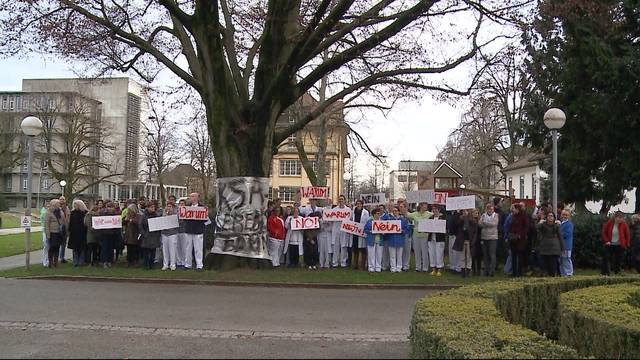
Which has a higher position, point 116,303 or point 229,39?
point 229,39

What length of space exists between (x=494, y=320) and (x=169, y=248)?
12129mm

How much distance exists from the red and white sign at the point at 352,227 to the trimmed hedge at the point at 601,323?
8045 mm

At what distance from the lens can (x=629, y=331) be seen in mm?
7324

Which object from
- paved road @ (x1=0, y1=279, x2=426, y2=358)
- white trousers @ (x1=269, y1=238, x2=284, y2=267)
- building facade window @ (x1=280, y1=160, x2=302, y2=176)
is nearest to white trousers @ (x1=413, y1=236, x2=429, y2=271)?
paved road @ (x1=0, y1=279, x2=426, y2=358)

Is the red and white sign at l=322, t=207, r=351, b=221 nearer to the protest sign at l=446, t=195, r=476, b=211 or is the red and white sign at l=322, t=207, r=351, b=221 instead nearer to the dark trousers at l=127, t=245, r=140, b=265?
the protest sign at l=446, t=195, r=476, b=211

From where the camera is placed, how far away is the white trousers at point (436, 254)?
16.8 m

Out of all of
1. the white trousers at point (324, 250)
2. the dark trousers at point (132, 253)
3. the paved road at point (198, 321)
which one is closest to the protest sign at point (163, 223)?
the dark trousers at point (132, 253)

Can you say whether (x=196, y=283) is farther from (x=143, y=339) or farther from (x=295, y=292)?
(x=143, y=339)

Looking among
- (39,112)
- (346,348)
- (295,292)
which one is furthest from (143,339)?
(39,112)

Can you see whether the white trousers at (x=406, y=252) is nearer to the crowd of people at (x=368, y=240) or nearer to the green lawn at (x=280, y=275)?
the crowd of people at (x=368, y=240)

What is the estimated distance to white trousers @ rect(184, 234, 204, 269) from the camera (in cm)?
1702

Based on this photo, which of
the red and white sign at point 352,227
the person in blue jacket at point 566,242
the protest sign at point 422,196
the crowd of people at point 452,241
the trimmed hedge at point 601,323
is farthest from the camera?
the protest sign at point 422,196

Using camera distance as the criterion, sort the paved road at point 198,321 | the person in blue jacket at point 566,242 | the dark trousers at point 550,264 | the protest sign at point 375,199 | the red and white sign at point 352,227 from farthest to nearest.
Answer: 1. the protest sign at point 375,199
2. the red and white sign at point 352,227
3. the person in blue jacket at point 566,242
4. the dark trousers at point 550,264
5. the paved road at point 198,321

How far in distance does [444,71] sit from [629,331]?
36.2ft
